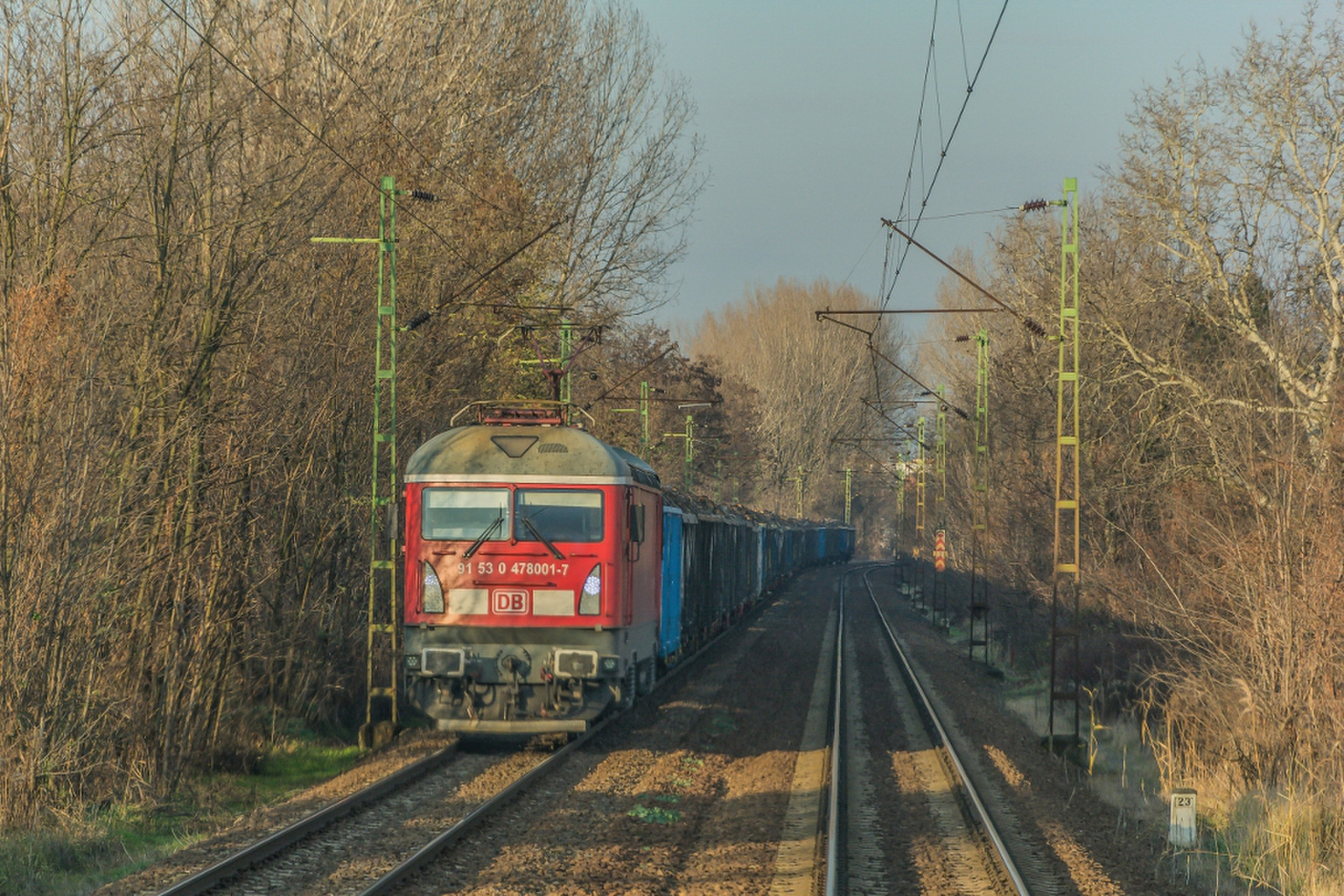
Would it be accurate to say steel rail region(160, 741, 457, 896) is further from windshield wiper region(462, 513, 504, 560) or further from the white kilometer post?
the white kilometer post

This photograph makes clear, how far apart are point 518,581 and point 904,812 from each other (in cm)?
459

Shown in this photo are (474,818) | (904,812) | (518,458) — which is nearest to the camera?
(474,818)

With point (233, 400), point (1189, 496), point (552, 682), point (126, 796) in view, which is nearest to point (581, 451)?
point (552, 682)

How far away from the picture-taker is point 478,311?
21516 mm

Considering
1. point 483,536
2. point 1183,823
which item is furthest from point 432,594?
point 1183,823

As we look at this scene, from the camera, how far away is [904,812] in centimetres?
1129

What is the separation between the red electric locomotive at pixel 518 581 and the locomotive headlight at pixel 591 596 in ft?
0.04

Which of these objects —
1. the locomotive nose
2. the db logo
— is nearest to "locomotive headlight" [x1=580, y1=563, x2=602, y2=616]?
the db logo

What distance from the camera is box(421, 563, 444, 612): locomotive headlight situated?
13758 mm

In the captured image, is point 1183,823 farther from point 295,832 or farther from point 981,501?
point 981,501

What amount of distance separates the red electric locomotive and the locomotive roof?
12 mm

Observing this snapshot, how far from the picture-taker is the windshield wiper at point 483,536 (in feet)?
45.1

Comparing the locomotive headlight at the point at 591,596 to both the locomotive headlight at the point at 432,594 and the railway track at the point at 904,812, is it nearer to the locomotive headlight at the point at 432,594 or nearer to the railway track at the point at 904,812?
the locomotive headlight at the point at 432,594

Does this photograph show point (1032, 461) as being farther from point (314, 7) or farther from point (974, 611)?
point (314, 7)
